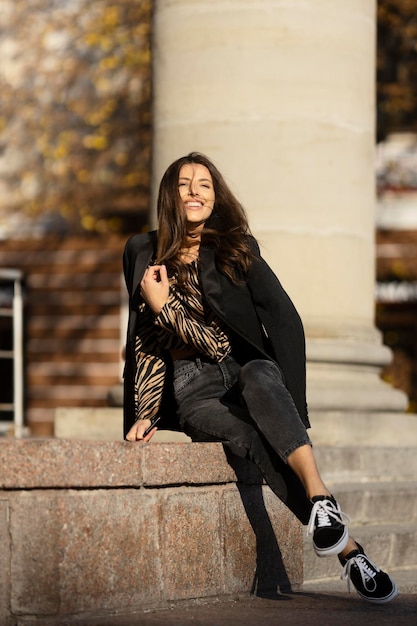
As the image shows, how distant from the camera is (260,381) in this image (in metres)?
5.51

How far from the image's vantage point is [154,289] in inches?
232

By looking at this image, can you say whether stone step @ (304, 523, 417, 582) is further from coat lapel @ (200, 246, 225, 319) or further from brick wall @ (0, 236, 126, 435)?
brick wall @ (0, 236, 126, 435)

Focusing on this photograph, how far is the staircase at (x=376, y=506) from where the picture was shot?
258 inches

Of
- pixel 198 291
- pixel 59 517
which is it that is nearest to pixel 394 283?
pixel 198 291

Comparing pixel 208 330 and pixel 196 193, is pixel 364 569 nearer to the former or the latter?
pixel 208 330

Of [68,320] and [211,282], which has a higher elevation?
[68,320]

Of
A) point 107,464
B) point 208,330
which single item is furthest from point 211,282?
point 107,464

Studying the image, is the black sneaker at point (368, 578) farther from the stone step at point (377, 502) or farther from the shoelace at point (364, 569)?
the stone step at point (377, 502)

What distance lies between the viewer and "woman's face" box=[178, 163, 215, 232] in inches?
241

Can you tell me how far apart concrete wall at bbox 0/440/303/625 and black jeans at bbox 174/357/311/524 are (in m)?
0.13

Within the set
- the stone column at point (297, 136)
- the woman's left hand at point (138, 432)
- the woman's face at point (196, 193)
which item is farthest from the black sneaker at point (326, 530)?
the stone column at point (297, 136)

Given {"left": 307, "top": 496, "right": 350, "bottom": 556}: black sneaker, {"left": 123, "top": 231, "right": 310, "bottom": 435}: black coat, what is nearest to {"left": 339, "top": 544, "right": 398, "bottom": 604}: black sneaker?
{"left": 307, "top": 496, "right": 350, "bottom": 556}: black sneaker

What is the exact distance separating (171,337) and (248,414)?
19.8 inches

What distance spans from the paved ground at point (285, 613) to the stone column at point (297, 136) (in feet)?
10.0
